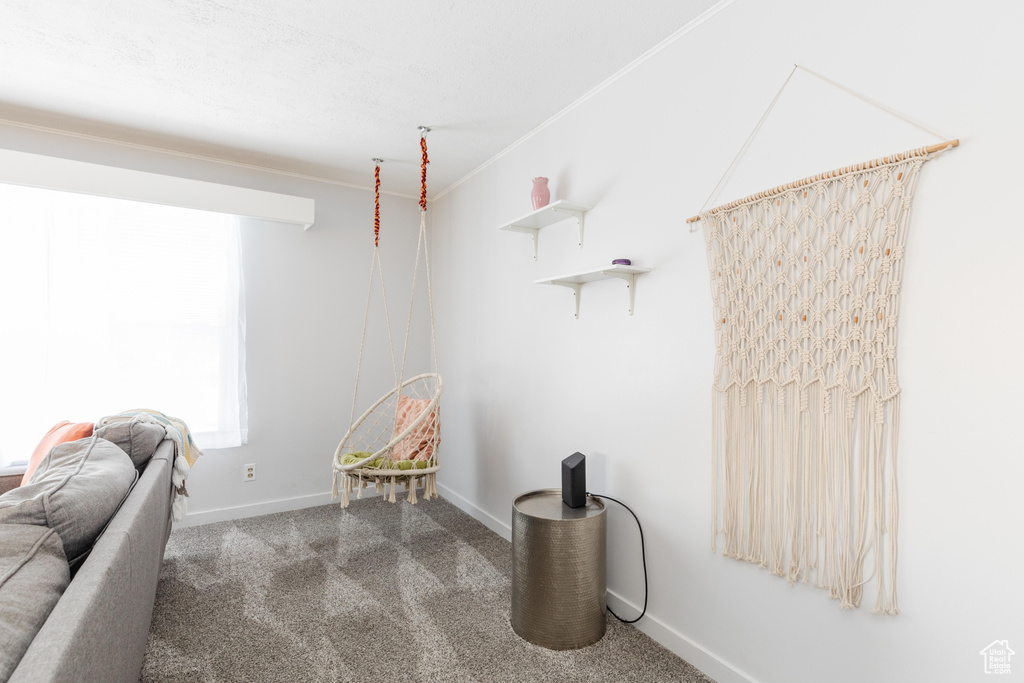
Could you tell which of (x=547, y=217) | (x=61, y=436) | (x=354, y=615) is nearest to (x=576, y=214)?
(x=547, y=217)

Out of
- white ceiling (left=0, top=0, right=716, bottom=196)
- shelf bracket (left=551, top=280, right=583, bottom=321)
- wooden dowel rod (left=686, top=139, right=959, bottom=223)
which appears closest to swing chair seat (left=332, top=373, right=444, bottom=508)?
shelf bracket (left=551, top=280, right=583, bottom=321)

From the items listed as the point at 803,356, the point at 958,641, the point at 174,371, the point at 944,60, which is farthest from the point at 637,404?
the point at 174,371

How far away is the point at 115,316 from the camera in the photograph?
124 inches

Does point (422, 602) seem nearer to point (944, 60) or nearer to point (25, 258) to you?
point (944, 60)

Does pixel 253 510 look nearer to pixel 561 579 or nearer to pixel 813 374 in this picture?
pixel 561 579

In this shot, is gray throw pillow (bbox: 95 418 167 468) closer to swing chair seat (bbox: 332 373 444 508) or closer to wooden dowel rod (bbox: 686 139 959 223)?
swing chair seat (bbox: 332 373 444 508)

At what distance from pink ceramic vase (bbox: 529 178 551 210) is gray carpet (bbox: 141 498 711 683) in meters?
1.85

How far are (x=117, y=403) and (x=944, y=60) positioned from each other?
3.98 m

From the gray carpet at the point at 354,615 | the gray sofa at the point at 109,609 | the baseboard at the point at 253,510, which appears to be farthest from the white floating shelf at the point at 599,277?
the baseboard at the point at 253,510

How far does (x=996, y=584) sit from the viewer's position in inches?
A: 49.1

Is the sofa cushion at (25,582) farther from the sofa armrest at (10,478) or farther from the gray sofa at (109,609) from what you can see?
the sofa armrest at (10,478)

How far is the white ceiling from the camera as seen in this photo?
1.94 m

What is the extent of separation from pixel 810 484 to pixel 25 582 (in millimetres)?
1870

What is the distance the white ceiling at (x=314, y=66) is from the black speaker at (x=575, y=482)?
1.68 meters
